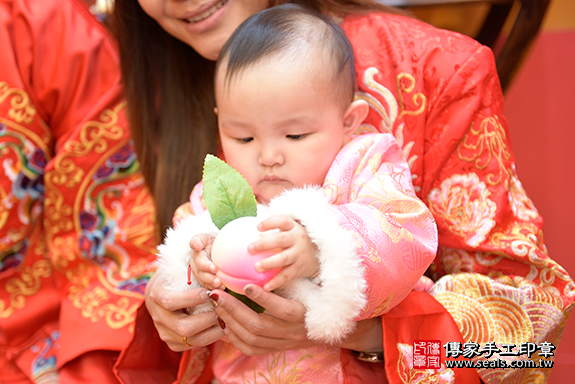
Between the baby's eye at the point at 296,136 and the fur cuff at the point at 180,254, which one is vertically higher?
the baby's eye at the point at 296,136

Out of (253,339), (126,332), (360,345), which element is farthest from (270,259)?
(126,332)

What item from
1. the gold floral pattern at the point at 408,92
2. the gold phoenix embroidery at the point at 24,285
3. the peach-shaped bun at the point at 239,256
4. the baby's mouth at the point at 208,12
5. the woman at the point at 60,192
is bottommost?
the gold phoenix embroidery at the point at 24,285

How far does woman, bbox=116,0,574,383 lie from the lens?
3.13 feet

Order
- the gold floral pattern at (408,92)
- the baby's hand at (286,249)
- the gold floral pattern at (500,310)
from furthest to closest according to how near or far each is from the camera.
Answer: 1. the gold floral pattern at (408,92)
2. the gold floral pattern at (500,310)
3. the baby's hand at (286,249)

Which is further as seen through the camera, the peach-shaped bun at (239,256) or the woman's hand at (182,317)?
the woman's hand at (182,317)

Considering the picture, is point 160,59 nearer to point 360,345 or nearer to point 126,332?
point 126,332

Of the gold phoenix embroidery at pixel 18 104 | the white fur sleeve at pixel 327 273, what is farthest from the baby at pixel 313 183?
the gold phoenix embroidery at pixel 18 104

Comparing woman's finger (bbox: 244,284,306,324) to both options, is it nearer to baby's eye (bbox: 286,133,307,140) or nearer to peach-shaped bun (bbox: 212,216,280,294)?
peach-shaped bun (bbox: 212,216,280,294)

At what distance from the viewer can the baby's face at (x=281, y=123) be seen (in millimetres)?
936

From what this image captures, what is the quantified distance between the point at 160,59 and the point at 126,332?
66cm

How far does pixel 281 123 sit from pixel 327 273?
0.96ft

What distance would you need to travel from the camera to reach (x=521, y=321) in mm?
1005

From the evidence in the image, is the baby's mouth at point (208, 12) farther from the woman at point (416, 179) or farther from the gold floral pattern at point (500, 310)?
the gold floral pattern at point (500, 310)

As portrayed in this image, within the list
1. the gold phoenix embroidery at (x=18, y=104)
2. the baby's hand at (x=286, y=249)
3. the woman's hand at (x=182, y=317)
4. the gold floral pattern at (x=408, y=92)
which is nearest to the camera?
the baby's hand at (x=286, y=249)
